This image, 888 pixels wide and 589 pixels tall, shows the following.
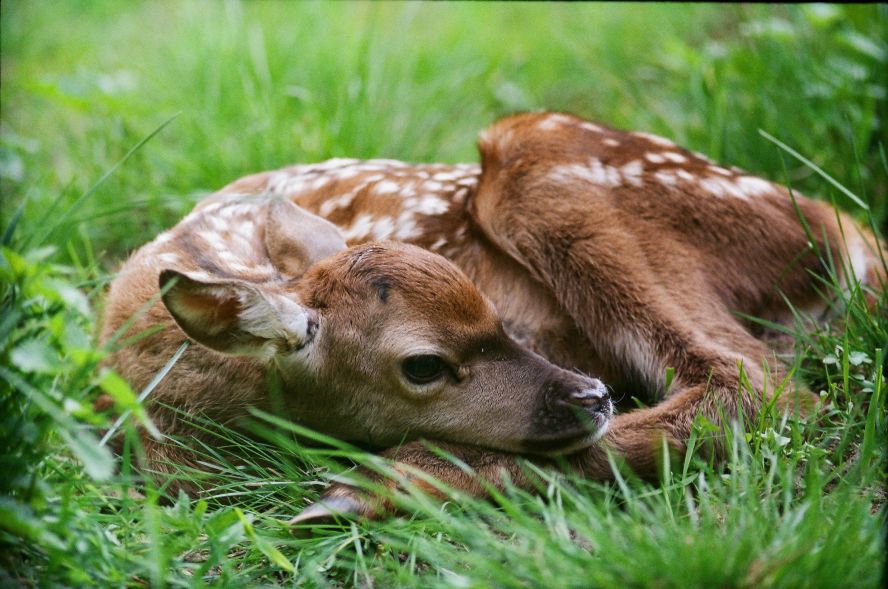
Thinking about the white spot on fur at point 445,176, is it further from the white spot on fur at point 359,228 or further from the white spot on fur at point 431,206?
the white spot on fur at point 359,228

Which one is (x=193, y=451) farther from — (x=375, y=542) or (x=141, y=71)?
(x=141, y=71)

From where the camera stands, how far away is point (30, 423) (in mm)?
2436

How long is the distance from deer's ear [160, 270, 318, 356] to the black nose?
82 centimetres

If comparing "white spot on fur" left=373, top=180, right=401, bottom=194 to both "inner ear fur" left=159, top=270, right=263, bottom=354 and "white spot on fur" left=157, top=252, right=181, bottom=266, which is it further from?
"inner ear fur" left=159, top=270, right=263, bottom=354

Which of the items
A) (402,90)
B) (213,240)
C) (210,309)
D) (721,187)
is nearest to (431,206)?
(213,240)

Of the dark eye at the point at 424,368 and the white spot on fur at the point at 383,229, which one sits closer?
the dark eye at the point at 424,368

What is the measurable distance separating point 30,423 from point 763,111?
413 cm

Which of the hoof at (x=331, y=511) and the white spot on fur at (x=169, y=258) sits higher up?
the white spot on fur at (x=169, y=258)

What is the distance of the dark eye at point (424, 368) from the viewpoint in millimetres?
3066

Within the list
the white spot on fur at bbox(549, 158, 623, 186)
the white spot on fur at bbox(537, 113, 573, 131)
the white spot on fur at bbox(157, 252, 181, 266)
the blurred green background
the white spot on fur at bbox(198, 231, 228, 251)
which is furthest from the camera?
the blurred green background

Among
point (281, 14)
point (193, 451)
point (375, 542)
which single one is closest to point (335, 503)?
point (375, 542)

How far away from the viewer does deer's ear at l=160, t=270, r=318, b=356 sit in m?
2.83

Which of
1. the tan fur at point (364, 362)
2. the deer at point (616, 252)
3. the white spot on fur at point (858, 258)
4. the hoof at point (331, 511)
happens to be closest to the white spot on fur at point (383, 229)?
the deer at point (616, 252)

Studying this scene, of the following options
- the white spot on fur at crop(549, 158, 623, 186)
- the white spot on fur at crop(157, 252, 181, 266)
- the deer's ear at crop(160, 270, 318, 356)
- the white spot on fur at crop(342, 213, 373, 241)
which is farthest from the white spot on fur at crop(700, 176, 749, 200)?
the white spot on fur at crop(157, 252, 181, 266)
